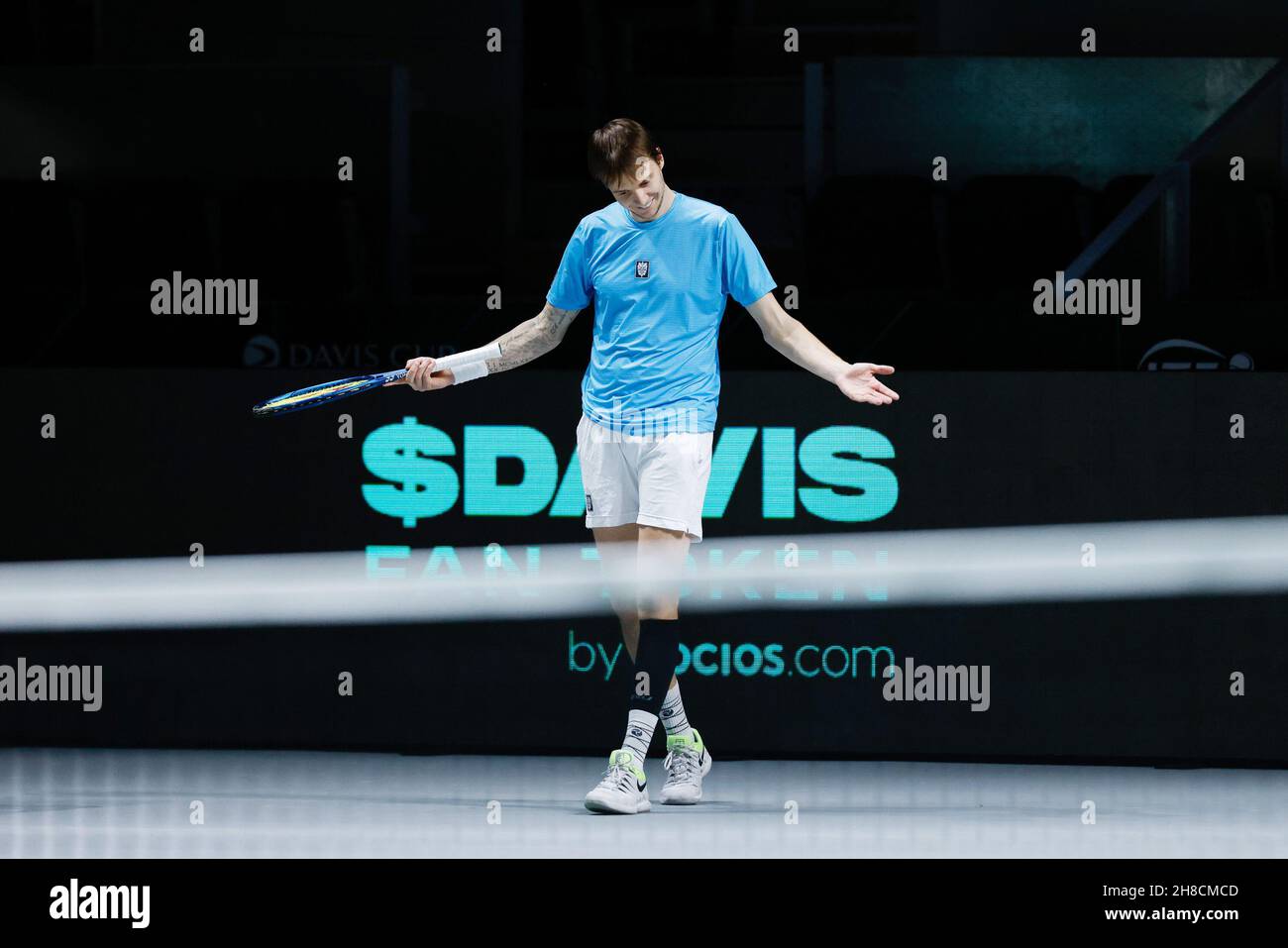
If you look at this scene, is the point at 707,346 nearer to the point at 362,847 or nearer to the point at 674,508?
the point at 674,508

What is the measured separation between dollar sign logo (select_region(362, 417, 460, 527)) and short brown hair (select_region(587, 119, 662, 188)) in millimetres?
1678

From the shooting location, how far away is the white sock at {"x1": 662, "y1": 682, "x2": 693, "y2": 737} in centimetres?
457

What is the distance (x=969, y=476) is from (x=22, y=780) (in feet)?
9.94

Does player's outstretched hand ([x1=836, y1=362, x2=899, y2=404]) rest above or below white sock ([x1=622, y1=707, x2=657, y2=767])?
above

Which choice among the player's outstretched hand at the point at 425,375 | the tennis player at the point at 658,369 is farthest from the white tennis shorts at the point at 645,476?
the player's outstretched hand at the point at 425,375

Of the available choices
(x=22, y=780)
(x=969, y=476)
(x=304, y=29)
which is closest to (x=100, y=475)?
(x=22, y=780)

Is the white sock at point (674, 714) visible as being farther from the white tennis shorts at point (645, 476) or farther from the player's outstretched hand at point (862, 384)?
the player's outstretched hand at point (862, 384)

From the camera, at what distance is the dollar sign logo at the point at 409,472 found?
5688 mm

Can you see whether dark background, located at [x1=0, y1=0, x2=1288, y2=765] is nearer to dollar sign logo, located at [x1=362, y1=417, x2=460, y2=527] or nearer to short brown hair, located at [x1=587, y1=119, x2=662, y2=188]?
dollar sign logo, located at [x1=362, y1=417, x2=460, y2=527]

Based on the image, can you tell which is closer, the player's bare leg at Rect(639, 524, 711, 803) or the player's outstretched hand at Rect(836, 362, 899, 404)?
the player's outstretched hand at Rect(836, 362, 899, 404)

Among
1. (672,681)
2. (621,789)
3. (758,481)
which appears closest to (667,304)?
(672,681)

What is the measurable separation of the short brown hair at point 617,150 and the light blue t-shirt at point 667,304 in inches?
8.3

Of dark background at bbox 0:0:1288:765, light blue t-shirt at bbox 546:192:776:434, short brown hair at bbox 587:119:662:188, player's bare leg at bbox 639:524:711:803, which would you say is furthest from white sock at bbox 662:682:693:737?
short brown hair at bbox 587:119:662:188

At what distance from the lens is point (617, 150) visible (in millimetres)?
4199
